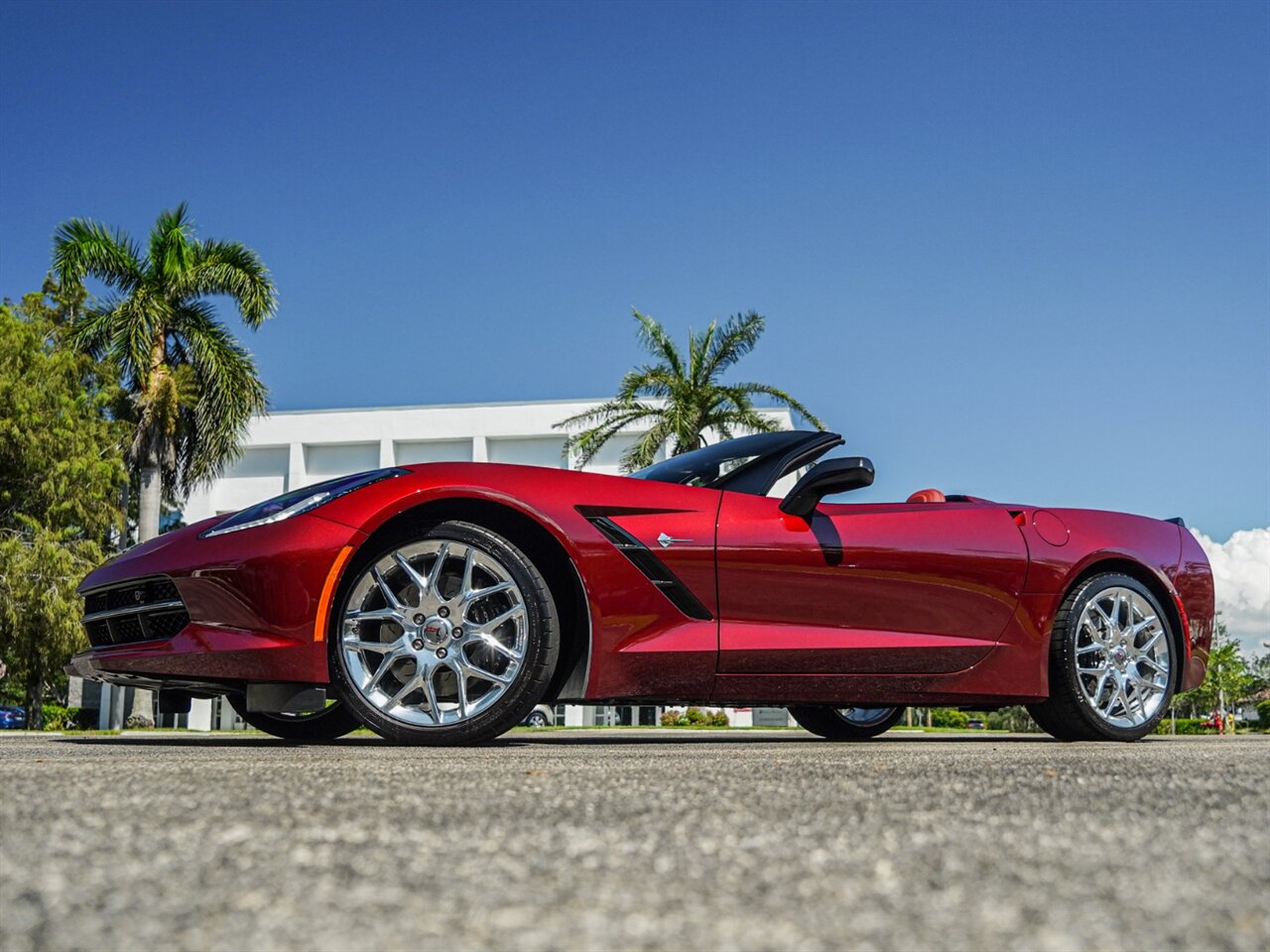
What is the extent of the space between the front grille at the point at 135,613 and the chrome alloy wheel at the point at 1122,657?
3.70m

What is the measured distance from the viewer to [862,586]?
4.54m

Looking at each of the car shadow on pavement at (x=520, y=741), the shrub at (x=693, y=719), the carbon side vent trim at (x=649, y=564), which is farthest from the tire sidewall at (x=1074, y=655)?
the shrub at (x=693, y=719)

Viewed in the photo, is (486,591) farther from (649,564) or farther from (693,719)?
(693,719)

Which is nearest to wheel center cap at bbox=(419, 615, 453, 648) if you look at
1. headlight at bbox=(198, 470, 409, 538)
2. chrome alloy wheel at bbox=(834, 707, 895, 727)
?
headlight at bbox=(198, 470, 409, 538)

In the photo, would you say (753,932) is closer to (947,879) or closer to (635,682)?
(947,879)

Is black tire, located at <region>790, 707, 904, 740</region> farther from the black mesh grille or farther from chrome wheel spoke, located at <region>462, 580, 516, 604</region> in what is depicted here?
the black mesh grille

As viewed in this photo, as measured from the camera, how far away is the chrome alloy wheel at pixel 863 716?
643 cm

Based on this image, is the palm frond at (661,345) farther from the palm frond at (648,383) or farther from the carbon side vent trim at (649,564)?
the carbon side vent trim at (649,564)

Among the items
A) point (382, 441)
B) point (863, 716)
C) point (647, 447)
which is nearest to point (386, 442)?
point (382, 441)

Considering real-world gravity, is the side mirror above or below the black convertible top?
below

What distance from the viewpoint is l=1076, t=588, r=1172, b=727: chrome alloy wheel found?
16.9 feet

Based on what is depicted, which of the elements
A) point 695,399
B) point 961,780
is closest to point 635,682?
point 961,780

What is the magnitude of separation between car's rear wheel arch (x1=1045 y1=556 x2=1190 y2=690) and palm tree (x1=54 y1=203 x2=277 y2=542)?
20.3 meters

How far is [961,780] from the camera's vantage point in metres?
2.37
